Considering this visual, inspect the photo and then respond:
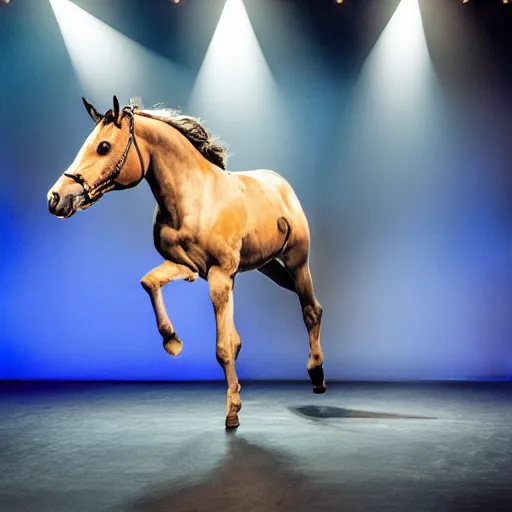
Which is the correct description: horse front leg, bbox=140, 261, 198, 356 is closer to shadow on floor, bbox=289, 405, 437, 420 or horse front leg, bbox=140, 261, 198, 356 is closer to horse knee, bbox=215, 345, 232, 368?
horse knee, bbox=215, 345, 232, 368

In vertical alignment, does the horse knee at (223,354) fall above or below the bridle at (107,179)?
below

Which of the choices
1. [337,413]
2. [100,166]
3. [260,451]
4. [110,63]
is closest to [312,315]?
[337,413]

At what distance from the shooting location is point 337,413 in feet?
13.9

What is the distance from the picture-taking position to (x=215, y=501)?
2539 mm

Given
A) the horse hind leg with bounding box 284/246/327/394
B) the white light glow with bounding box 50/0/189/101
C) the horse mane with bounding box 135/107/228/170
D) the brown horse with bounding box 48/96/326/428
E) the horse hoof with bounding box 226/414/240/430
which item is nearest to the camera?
the brown horse with bounding box 48/96/326/428

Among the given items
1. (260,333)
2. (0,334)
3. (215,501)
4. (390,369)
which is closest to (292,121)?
(260,333)

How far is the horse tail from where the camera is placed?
4.45 metres

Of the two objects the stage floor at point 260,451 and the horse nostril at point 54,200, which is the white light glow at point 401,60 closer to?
the stage floor at point 260,451

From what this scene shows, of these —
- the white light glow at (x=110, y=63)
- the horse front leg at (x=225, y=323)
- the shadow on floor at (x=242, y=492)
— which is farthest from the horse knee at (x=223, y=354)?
the white light glow at (x=110, y=63)

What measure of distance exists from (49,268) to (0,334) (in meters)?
0.65

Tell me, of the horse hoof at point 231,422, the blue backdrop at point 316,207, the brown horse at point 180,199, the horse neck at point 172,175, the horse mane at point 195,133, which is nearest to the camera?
the brown horse at point 180,199

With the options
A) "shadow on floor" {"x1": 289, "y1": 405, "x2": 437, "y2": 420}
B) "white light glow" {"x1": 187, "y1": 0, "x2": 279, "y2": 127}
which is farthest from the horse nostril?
"white light glow" {"x1": 187, "y1": 0, "x2": 279, "y2": 127}

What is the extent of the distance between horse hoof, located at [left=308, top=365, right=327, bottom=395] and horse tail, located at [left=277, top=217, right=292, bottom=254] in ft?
2.72

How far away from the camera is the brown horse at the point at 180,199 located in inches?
145
